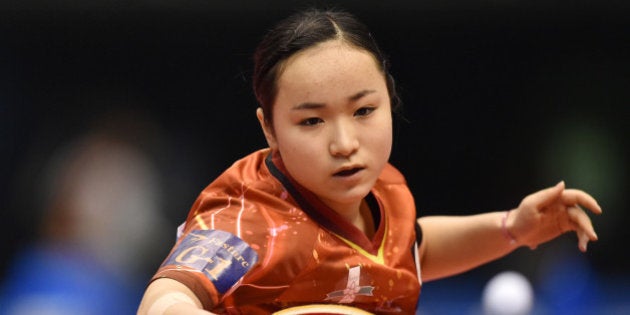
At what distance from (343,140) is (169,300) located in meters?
0.38

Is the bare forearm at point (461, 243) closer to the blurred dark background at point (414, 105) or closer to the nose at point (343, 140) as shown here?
the nose at point (343, 140)

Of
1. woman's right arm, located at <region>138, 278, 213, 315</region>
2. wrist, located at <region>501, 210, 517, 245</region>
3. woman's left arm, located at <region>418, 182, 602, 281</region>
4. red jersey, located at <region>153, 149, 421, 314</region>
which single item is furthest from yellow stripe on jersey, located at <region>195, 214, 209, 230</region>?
wrist, located at <region>501, 210, 517, 245</region>

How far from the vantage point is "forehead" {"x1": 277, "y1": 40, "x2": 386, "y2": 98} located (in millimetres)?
1451

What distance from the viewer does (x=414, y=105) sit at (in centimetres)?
301

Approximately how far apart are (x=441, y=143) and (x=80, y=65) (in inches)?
46.5

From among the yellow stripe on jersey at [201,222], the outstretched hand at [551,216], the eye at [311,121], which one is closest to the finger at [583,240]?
the outstretched hand at [551,216]

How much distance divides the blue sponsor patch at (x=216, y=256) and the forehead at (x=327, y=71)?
0.25 metres

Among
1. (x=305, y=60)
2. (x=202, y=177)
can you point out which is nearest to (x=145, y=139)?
(x=202, y=177)

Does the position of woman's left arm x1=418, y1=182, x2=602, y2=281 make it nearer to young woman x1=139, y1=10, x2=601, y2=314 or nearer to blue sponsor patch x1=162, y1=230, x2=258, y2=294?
young woman x1=139, y1=10, x2=601, y2=314

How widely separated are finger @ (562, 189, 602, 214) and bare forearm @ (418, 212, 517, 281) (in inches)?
6.5

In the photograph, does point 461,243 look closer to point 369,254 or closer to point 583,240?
point 583,240

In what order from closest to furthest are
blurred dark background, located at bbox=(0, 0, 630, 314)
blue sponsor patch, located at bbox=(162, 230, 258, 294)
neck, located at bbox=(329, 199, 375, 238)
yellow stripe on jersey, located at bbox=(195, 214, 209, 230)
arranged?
blue sponsor patch, located at bbox=(162, 230, 258, 294), yellow stripe on jersey, located at bbox=(195, 214, 209, 230), neck, located at bbox=(329, 199, 375, 238), blurred dark background, located at bbox=(0, 0, 630, 314)

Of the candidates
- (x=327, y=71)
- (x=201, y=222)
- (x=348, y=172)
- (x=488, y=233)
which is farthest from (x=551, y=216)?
(x=201, y=222)

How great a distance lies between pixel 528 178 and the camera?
3.05m
